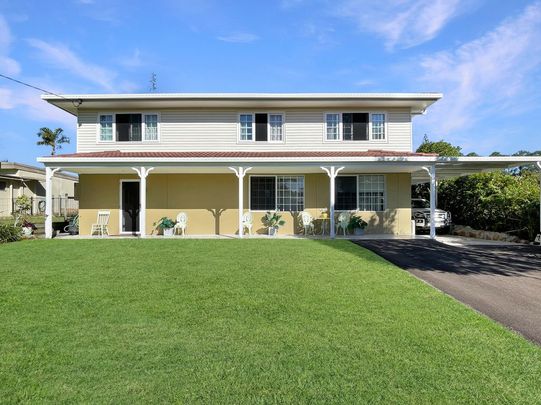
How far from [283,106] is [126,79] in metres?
9.58

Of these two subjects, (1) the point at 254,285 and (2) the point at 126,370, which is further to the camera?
(1) the point at 254,285

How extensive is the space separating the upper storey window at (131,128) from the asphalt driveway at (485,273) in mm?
9491

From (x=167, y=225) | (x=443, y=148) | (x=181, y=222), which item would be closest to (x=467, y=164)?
(x=181, y=222)

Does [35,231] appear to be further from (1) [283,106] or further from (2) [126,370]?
(2) [126,370]

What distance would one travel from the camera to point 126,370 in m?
3.74

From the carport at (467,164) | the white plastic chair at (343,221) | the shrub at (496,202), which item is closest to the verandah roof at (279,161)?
the carport at (467,164)

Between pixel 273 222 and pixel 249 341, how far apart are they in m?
12.0

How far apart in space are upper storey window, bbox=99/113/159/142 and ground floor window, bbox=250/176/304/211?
14.8ft

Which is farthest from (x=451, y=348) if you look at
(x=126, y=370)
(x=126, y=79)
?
(x=126, y=79)

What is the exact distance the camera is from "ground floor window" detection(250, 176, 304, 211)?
16.8 m

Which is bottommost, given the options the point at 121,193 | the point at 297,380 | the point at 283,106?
the point at 297,380

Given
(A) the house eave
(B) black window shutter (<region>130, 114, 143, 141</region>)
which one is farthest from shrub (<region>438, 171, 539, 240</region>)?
(B) black window shutter (<region>130, 114, 143, 141</region>)

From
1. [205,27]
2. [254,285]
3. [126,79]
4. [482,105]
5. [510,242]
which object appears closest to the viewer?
[254,285]

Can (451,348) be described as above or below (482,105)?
below
